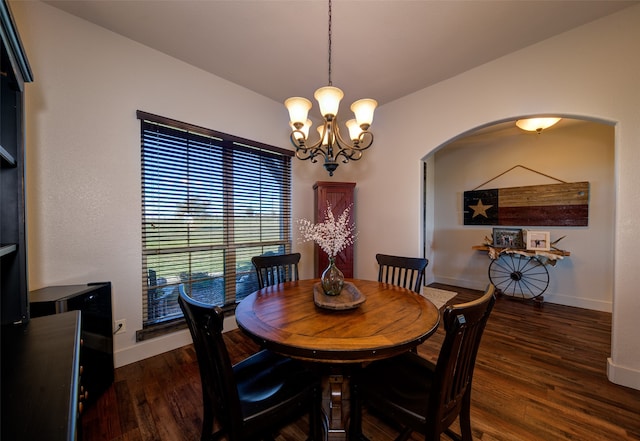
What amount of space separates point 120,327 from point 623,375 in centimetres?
418

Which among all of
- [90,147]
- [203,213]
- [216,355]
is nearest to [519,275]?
[216,355]

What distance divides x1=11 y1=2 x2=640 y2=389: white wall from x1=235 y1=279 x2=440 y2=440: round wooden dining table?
4.94ft

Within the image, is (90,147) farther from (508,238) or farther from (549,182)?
(549,182)

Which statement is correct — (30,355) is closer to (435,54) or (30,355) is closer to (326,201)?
(326,201)

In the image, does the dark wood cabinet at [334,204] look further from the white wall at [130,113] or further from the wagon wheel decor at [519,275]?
the wagon wheel decor at [519,275]

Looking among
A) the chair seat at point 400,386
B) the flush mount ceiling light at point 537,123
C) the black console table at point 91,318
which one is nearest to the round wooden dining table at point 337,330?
the chair seat at point 400,386

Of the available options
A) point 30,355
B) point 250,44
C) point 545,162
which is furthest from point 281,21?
point 545,162

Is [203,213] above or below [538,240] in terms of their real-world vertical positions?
above

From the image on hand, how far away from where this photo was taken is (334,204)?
3.35 meters

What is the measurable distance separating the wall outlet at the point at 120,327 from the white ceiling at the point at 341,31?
2572 millimetres

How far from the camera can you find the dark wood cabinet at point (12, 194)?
42.3 inches

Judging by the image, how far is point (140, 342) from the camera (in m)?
2.22

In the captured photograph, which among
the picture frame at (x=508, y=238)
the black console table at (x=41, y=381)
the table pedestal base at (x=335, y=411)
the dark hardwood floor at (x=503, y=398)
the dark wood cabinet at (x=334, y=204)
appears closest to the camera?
the black console table at (x=41, y=381)

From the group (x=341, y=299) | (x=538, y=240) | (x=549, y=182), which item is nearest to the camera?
(x=341, y=299)
